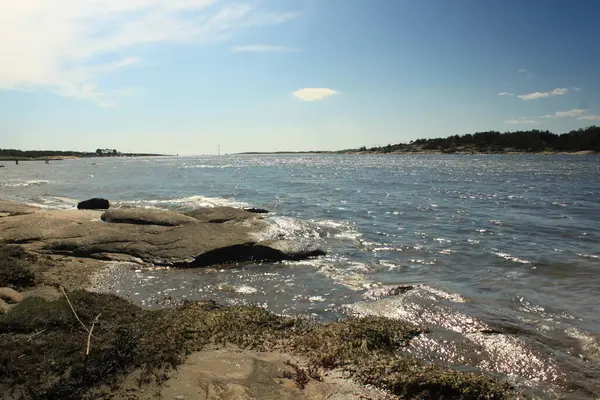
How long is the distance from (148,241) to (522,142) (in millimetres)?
149131

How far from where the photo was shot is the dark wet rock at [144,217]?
14.6 m

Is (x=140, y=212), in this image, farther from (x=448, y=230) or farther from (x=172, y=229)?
(x=448, y=230)

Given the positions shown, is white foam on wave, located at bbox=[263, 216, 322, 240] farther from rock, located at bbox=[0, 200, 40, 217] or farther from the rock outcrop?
rock, located at bbox=[0, 200, 40, 217]

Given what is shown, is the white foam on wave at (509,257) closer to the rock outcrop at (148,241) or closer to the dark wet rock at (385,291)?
the dark wet rock at (385,291)

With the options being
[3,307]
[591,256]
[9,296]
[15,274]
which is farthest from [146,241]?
[591,256]

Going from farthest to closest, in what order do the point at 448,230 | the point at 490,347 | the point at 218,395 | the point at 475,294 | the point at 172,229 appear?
the point at 448,230 → the point at 172,229 → the point at 475,294 → the point at 490,347 → the point at 218,395

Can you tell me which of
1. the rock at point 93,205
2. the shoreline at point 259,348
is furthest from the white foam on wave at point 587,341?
the rock at point 93,205

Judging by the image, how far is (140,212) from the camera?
1524 centimetres

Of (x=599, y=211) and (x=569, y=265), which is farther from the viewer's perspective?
(x=599, y=211)

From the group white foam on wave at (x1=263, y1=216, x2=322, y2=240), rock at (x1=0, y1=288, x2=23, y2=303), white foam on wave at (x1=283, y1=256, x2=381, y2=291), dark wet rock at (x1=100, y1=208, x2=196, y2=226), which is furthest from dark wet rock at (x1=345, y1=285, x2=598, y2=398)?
dark wet rock at (x1=100, y1=208, x2=196, y2=226)

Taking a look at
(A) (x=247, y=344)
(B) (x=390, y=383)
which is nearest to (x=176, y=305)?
(A) (x=247, y=344)

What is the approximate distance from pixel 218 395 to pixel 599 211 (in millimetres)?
25219

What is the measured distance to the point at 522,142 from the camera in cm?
13400

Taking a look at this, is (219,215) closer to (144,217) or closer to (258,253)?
(144,217)
